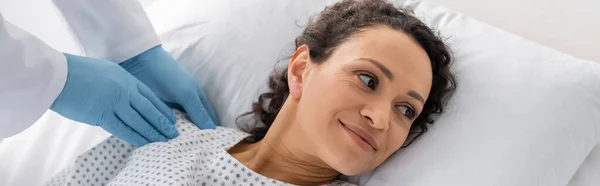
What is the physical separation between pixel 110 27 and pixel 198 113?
0.86 feet

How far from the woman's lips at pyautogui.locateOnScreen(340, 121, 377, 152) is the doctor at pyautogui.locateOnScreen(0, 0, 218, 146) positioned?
40 centimetres

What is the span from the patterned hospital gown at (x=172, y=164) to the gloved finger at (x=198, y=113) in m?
0.02

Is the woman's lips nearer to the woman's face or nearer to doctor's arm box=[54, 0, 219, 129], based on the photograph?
the woman's face

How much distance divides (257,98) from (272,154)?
0.20m

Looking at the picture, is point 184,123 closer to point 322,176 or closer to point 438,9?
point 322,176

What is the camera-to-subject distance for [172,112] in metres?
1.41

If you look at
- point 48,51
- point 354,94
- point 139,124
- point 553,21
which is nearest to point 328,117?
point 354,94

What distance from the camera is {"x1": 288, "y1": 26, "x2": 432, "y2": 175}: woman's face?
44.2 inches

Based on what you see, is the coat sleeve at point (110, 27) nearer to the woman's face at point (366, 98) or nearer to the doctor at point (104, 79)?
the doctor at point (104, 79)

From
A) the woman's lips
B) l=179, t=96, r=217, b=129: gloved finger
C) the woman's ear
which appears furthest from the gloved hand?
the woman's lips

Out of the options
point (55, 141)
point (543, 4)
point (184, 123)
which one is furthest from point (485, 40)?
point (55, 141)

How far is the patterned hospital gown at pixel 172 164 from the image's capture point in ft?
3.97

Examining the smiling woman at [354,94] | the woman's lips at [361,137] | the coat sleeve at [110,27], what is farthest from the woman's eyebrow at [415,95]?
the coat sleeve at [110,27]

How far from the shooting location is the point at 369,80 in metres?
1.13
